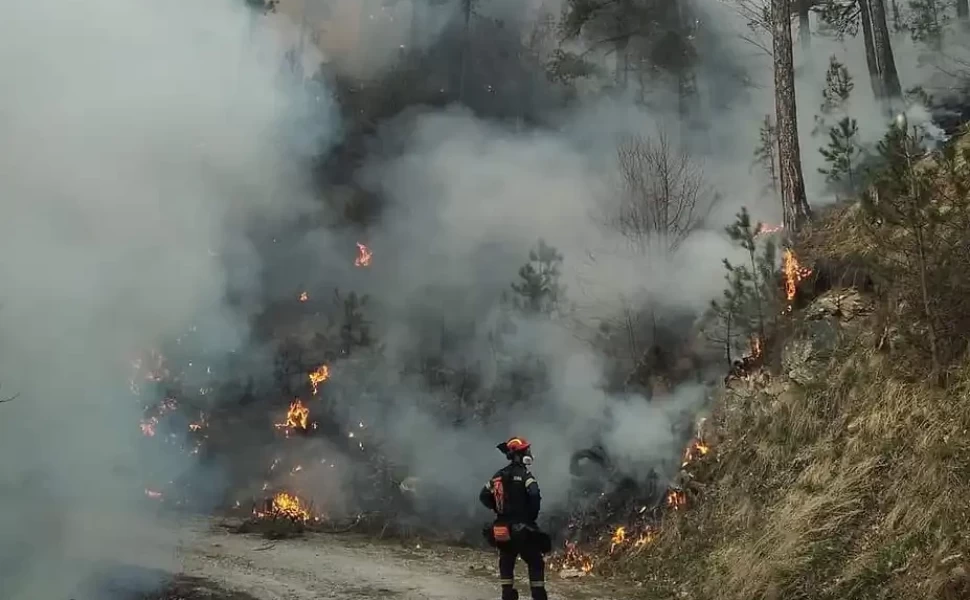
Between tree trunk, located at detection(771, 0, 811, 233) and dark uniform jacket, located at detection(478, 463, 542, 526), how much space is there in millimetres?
6159

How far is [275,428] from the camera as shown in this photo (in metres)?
15.4

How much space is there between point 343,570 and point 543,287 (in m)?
6.80

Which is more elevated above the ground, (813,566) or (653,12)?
(653,12)

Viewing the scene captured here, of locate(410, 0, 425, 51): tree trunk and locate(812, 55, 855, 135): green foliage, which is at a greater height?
locate(410, 0, 425, 51): tree trunk

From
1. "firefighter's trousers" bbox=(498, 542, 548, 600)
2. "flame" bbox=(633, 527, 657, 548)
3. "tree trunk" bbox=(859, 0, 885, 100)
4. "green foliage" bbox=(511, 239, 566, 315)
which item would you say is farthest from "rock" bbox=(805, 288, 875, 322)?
"tree trunk" bbox=(859, 0, 885, 100)

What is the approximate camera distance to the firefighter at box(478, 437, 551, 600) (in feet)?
19.5

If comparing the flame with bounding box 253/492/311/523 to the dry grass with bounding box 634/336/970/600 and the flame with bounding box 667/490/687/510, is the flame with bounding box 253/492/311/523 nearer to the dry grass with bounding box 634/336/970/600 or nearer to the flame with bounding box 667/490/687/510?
the flame with bounding box 667/490/687/510

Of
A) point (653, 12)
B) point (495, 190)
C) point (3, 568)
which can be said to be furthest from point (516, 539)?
point (653, 12)

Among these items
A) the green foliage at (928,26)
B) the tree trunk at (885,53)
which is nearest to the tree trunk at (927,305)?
the tree trunk at (885,53)

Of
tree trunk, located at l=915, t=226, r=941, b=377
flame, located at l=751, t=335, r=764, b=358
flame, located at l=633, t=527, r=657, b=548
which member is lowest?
flame, located at l=633, t=527, r=657, b=548

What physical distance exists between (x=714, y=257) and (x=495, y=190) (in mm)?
6705

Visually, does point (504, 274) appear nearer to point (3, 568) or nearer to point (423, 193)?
point (423, 193)

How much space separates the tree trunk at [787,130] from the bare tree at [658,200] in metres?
1.76

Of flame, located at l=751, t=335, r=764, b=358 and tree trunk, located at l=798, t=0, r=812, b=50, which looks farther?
tree trunk, located at l=798, t=0, r=812, b=50
